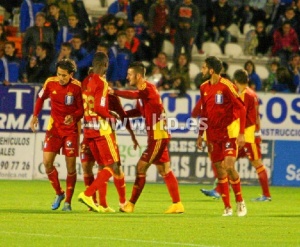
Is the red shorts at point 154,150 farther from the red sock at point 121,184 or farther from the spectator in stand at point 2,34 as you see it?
the spectator in stand at point 2,34

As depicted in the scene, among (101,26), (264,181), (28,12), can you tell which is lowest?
(264,181)

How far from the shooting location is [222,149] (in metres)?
15.2

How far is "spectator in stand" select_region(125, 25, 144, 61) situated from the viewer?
24.8 metres

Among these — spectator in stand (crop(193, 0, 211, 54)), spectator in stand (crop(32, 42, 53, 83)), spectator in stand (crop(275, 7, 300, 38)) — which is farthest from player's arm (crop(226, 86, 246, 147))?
spectator in stand (crop(275, 7, 300, 38))

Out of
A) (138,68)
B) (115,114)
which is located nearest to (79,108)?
(115,114)

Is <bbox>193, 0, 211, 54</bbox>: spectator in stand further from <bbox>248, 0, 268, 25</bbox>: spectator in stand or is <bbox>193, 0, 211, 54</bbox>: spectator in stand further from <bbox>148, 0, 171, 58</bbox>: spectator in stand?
<bbox>248, 0, 268, 25</bbox>: spectator in stand

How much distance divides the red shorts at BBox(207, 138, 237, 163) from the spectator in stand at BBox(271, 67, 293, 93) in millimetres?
9979

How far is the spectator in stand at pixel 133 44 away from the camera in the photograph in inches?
978

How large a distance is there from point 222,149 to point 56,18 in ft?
33.9

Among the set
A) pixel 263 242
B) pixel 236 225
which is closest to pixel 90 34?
pixel 236 225

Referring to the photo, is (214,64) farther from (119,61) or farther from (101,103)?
(119,61)

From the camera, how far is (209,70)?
591 inches

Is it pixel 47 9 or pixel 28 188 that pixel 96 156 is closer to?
pixel 28 188

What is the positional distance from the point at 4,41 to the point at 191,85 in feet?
15.4
